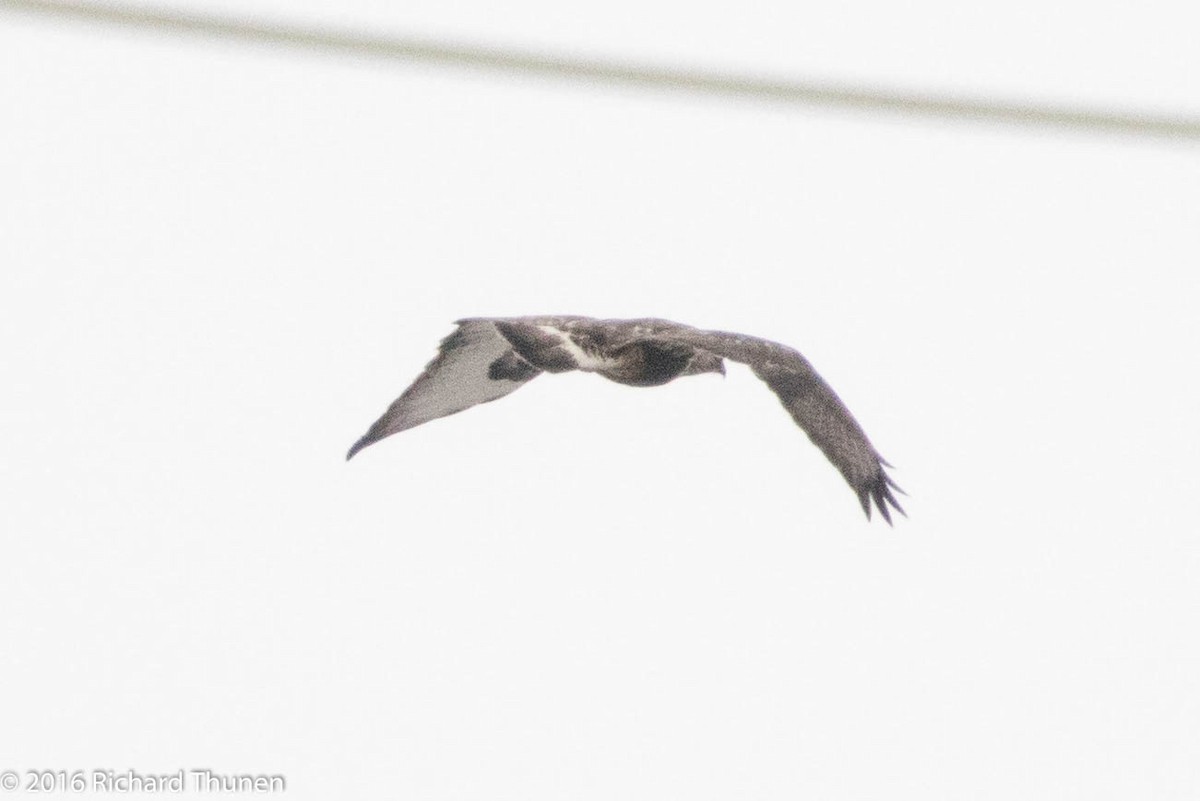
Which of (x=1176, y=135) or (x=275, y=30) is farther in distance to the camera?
(x=1176, y=135)

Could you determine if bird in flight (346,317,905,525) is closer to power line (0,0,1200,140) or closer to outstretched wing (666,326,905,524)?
outstretched wing (666,326,905,524)

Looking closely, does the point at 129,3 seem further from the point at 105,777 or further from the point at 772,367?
the point at 105,777

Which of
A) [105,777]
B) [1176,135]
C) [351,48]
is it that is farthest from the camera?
[105,777]

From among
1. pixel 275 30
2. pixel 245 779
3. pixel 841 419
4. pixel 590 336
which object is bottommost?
pixel 245 779

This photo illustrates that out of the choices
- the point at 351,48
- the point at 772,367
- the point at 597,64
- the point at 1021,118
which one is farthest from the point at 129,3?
the point at 772,367

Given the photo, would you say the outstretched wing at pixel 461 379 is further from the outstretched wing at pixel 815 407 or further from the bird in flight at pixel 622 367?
the outstretched wing at pixel 815 407

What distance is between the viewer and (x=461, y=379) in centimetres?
170

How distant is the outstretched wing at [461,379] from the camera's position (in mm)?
1661

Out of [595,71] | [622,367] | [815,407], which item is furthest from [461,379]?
[595,71]

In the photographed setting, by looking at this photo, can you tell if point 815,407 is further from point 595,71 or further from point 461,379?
point 595,71

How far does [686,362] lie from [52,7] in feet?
2.93

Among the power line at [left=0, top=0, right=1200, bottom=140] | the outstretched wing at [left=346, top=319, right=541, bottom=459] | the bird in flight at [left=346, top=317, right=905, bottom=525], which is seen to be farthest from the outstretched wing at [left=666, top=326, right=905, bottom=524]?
the power line at [left=0, top=0, right=1200, bottom=140]

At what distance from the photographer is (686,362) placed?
1723 millimetres

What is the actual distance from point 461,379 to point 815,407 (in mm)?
414
